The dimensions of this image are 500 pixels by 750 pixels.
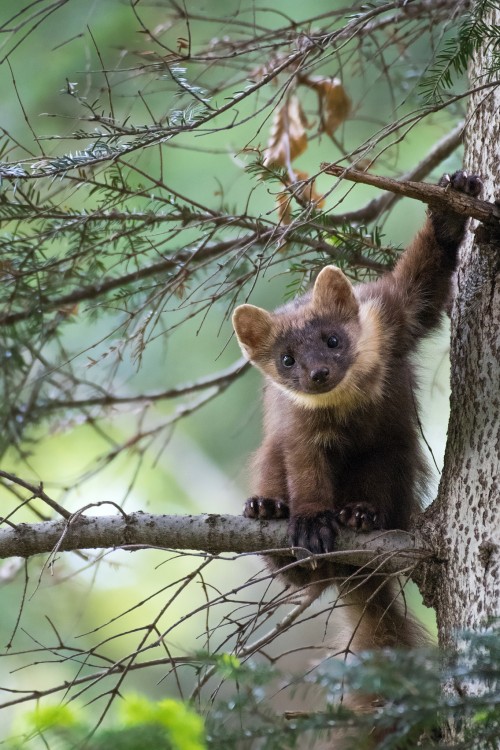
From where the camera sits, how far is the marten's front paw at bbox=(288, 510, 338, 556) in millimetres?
4050

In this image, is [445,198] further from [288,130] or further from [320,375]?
[288,130]

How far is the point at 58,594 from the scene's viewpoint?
995 cm

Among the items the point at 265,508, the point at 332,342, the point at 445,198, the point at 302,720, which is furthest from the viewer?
the point at 332,342

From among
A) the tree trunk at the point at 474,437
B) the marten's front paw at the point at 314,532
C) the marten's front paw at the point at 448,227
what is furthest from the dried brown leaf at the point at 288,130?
the marten's front paw at the point at 314,532

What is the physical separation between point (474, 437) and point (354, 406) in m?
1.23

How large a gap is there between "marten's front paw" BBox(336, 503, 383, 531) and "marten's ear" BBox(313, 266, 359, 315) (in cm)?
108

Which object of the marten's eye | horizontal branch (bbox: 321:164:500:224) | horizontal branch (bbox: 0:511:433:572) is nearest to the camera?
horizontal branch (bbox: 321:164:500:224)

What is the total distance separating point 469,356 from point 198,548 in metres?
1.33

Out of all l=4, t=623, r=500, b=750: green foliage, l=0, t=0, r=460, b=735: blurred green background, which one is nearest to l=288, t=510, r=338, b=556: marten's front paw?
l=4, t=623, r=500, b=750: green foliage

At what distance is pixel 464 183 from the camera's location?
3.70m

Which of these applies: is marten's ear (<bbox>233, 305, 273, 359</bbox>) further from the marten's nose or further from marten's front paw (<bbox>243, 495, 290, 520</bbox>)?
marten's front paw (<bbox>243, 495, 290, 520</bbox>)

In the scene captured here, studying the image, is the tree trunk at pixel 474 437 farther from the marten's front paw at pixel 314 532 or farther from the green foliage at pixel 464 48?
the marten's front paw at pixel 314 532

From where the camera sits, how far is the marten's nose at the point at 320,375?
4.56m

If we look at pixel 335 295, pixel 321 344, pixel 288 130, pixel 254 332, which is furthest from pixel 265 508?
pixel 288 130
